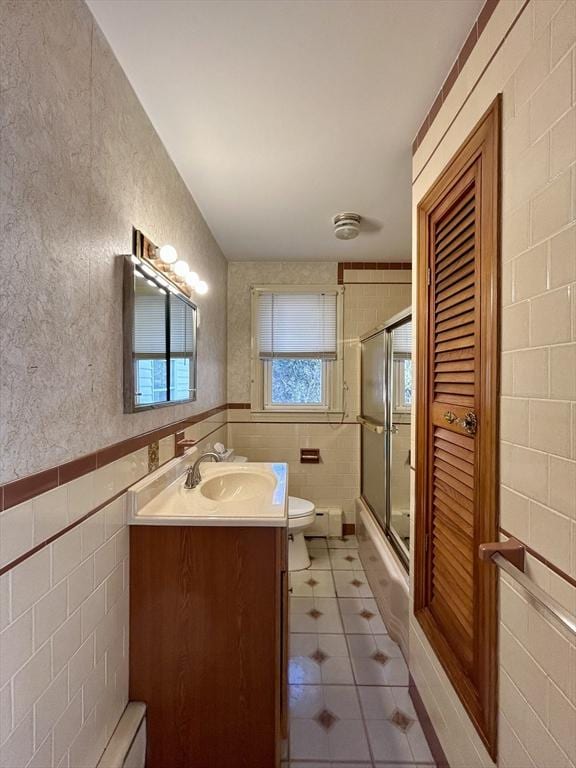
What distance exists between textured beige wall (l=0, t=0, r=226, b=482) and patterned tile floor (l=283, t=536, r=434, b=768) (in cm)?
135

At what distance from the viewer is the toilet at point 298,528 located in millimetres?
2418

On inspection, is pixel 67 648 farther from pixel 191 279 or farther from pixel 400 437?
pixel 400 437

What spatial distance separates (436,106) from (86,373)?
1.48 m

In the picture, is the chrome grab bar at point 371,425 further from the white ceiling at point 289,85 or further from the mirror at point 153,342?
the white ceiling at point 289,85

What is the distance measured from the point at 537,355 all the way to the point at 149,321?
1225 millimetres

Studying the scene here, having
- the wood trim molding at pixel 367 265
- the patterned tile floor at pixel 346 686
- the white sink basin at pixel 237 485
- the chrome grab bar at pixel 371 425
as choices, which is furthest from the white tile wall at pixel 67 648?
the wood trim molding at pixel 367 265

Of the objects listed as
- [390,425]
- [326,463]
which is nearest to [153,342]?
[390,425]

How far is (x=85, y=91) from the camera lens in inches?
38.5

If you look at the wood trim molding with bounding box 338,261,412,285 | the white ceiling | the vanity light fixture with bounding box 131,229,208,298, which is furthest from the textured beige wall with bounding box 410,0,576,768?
the wood trim molding with bounding box 338,261,412,285

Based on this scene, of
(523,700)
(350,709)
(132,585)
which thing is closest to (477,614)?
(523,700)

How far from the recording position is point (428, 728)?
1.37m

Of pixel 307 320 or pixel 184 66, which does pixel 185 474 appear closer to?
→ pixel 184 66

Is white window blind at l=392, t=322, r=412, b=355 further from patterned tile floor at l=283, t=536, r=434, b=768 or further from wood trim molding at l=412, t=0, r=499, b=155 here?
patterned tile floor at l=283, t=536, r=434, b=768

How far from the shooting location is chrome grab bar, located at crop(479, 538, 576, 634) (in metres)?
0.64
